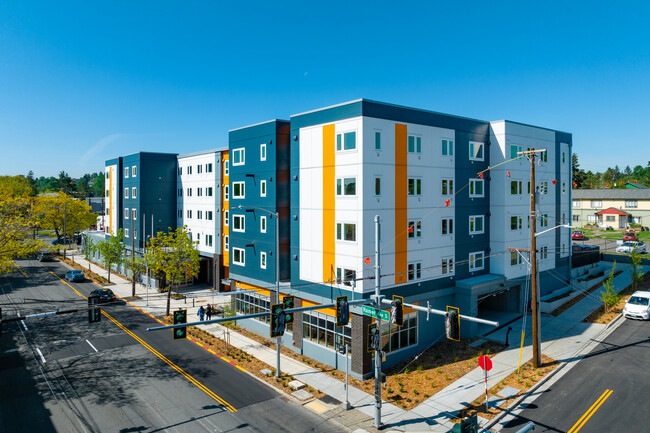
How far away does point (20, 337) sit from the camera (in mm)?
32906

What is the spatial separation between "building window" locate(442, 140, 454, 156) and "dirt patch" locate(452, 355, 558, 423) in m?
15.7

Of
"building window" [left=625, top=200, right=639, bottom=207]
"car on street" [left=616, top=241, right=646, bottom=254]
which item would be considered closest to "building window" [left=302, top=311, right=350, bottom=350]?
"car on street" [left=616, top=241, right=646, bottom=254]

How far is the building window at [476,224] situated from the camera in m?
32.9

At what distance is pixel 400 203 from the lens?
27.6 metres

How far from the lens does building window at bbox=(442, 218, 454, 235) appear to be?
3062cm

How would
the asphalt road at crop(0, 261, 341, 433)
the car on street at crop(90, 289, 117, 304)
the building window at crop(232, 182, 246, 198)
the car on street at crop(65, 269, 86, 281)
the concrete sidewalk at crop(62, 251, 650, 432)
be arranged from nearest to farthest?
1. the asphalt road at crop(0, 261, 341, 433)
2. the concrete sidewalk at crop(62, 251, 650, 432)
3. the building window at crop(232, 182, 246, 198)
4. the car on street at crop(90, 289, 117, 304)
5. the car on street at crop(65, 269, 86, 281)

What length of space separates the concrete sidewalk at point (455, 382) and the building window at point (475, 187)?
1108 cm

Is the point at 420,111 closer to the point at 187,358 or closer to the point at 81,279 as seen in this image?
the point at 187,358

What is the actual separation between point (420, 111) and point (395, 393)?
1899 centimetres

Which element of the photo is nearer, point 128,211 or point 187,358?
point 187,358

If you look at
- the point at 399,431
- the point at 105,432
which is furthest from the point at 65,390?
the point at 399,431

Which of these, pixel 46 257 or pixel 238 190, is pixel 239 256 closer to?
pixel 238 190

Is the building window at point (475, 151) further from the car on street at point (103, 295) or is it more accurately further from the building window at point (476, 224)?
the car on street at point (103, 295)

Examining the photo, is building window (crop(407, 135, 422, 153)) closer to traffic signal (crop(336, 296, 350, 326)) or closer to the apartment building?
the apartment building
